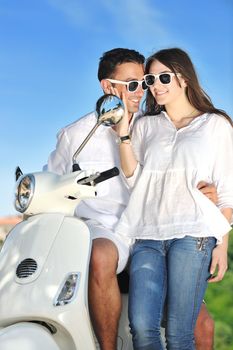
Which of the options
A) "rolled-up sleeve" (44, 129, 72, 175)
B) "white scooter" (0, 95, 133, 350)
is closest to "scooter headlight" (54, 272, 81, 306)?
"white scooter" (0, 95, 133, 350)

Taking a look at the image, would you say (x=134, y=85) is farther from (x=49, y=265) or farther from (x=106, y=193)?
(x=49, y=265)

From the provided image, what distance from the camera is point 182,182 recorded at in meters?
2.22

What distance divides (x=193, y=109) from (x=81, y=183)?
0.63 metres

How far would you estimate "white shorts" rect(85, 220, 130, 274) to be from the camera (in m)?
2.16

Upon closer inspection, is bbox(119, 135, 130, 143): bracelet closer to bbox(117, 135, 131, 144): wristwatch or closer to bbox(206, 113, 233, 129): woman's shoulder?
bbox(117, 135, 131, 144): wristwatch

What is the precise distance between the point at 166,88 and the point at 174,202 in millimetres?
445

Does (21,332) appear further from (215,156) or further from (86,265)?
(215,156)

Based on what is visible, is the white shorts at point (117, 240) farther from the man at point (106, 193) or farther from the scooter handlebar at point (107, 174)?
the scooter handlebar at point (107, 174)

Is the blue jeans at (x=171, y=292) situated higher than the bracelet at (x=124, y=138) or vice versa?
the bracelet at (x=124, y=138)

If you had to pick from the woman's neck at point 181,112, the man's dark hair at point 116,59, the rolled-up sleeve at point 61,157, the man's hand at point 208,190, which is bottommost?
the man's hand at point 208,190

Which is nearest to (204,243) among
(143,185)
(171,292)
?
(171,292)

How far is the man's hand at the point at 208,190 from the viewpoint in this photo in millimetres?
2221

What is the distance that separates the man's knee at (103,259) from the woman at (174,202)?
0.34 ft

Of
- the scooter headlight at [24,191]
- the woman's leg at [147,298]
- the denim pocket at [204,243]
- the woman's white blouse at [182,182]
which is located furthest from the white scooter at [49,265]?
the denim pocket at [204,243]
